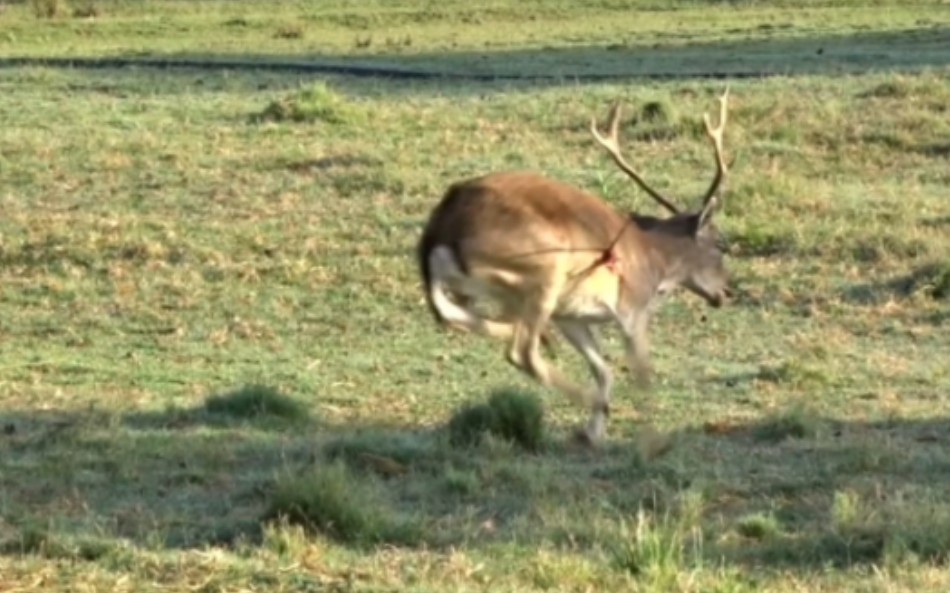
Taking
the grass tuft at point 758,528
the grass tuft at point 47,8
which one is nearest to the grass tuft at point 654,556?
the grass tuft at point 758,528

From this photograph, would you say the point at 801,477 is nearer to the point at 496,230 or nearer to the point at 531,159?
the point at 496,230

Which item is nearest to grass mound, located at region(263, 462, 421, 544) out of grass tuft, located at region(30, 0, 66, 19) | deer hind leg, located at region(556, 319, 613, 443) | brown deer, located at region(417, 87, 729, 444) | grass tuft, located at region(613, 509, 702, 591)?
grass tuft, located at region(613, 509, 702, 591)

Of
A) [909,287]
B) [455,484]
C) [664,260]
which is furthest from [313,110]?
[455,484]

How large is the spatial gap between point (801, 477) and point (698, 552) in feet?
7.07

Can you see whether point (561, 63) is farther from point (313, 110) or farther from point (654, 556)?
point (654, 556)

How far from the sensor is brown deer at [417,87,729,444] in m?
10.1

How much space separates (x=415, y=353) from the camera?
15141 millimetres

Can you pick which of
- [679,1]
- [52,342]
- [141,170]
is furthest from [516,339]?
[679,1]

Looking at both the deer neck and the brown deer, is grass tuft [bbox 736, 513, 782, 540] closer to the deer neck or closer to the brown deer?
the brown deer

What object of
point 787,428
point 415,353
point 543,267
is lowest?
point 415,353

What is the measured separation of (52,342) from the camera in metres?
15.6

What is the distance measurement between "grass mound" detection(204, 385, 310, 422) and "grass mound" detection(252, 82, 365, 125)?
459 inches

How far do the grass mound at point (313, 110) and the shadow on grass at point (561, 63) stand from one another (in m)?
3.97

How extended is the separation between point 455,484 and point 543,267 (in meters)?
1.08
